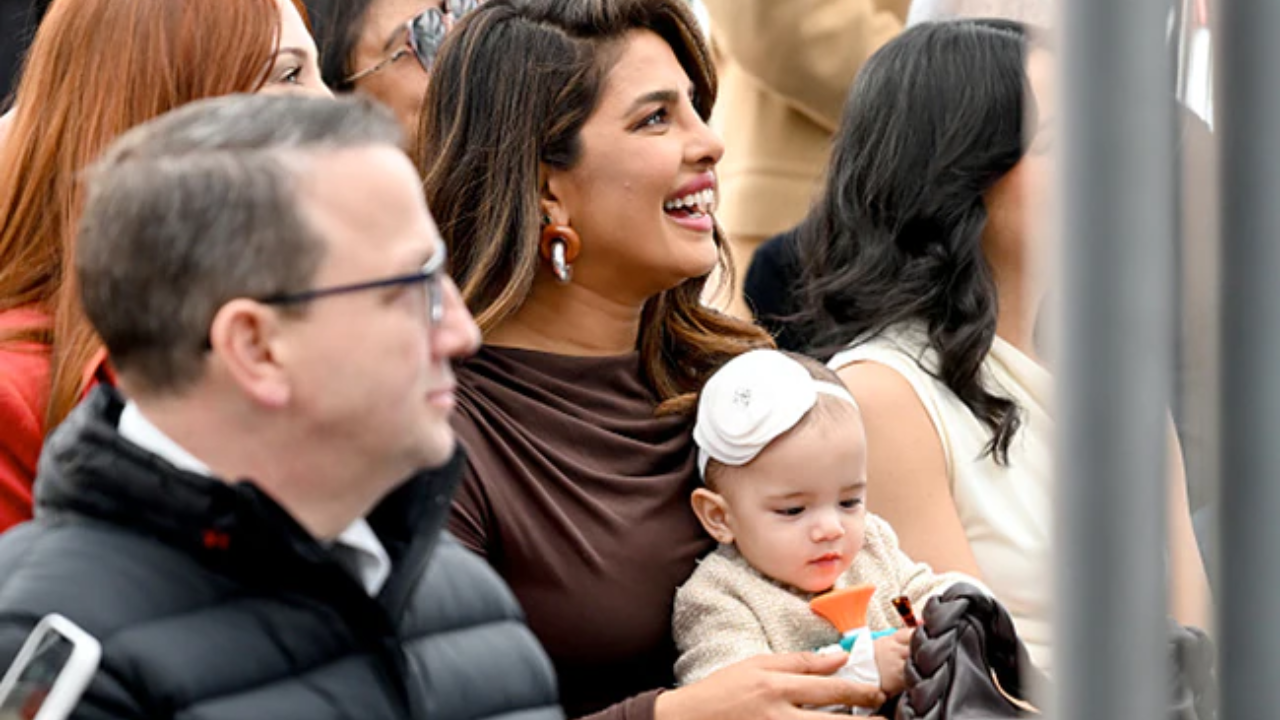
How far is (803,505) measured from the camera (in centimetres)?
313

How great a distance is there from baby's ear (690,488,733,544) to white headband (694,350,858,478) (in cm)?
6

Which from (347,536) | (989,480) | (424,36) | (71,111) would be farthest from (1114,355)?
(424,36)

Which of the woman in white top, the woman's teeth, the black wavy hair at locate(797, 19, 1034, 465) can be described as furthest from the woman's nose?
the black wavy hair at locate(797, 19, 1034, 465)

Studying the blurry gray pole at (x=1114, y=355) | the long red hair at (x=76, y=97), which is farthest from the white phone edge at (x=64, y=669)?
the long red hair at (x=76, y=97)

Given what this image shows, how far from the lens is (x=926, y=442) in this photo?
3.63m

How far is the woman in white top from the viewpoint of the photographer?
364cm

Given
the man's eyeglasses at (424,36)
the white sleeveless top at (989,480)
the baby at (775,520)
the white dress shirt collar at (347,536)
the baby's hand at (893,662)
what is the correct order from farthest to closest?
1. the man's eyeglasses at (424,36)
2. the white sleeveless top at (989,480)
3. the baby at (775,520)
4. the baby's hand at (893,662)
5. the white dress shirt collar at (347,536)

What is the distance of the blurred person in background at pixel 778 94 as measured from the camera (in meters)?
4.62

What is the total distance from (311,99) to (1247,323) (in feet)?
3.98

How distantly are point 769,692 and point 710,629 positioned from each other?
24cm

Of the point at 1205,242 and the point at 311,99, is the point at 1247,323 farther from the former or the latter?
the point at 311,99

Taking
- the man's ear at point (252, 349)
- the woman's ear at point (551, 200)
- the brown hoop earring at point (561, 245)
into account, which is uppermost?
the man's ear at point (252, 349)

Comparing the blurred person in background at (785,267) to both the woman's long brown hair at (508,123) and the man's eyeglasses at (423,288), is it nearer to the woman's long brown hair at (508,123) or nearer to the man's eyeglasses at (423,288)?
the woman's long brown hair at (508,123)

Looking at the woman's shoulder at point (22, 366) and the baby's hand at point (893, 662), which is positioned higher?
the woman's shoulder at point (22, 366)
